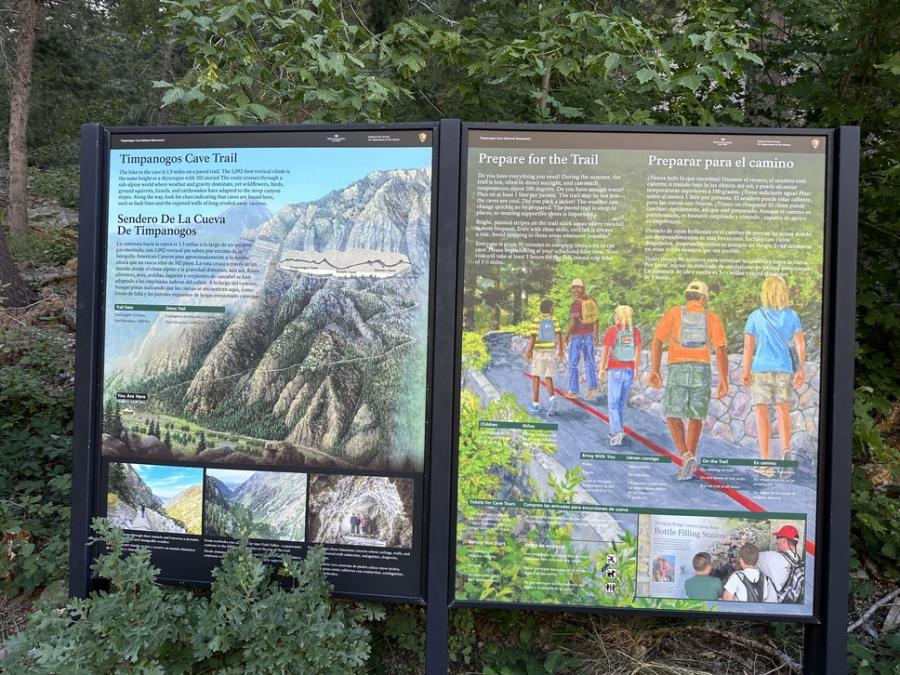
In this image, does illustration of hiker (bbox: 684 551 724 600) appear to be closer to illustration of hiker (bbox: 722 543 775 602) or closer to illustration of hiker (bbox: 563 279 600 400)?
illustration of hiker (bbox: 722 543 775 602)

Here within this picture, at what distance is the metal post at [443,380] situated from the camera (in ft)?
10.1

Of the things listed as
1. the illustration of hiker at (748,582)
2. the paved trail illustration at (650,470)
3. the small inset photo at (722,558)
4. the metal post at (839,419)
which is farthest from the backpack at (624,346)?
the illustration of hiker at (748,582)

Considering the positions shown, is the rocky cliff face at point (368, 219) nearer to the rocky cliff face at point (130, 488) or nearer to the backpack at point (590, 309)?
the backpack at point (590, 309)

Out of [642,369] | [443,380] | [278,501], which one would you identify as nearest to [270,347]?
[278,501]

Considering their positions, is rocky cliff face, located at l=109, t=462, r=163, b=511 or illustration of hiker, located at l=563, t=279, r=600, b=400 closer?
illustration of hiker, located at l=563, t=279, r=600, b=400

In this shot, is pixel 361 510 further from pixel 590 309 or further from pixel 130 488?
pixel 590 309

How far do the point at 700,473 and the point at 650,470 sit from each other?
0.75 feet

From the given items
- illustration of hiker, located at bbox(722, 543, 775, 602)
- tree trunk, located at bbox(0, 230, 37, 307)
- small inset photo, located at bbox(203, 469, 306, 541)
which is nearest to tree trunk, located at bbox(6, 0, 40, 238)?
tree trunk, located at bbox(0, 230, 37, 307)

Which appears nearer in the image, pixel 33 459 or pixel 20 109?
pixel 33 459

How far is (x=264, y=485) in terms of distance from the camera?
127 inches

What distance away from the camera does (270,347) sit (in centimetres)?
323

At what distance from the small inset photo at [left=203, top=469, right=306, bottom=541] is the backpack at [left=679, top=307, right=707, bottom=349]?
1962 millimetres

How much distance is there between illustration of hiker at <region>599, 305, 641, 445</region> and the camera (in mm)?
3035

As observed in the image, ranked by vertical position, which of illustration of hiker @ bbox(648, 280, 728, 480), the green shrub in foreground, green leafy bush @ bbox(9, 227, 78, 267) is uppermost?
green leafy bush @ bbox(9, 227, 78, 267)
